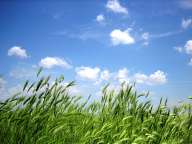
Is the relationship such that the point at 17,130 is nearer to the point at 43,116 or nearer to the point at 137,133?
the point at 43,116

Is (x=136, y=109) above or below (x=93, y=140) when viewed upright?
above

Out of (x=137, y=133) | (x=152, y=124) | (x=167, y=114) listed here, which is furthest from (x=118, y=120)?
(x=167, y=114)

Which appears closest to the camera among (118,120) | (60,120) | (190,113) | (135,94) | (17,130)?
(17,130)

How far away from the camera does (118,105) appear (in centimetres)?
630

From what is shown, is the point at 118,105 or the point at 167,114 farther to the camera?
the point at 167,114

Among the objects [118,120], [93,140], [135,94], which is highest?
[135,94]

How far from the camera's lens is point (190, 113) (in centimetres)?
721

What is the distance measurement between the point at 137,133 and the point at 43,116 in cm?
159

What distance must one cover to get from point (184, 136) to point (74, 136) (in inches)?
90.4

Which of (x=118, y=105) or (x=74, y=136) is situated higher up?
(x=118, y=105)

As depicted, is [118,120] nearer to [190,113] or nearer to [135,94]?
[135,94]

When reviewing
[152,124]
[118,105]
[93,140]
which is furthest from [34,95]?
[152,124]

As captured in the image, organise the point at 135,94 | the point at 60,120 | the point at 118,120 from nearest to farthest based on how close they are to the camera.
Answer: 1. the point at 60,120
2. the point at 118,120
3. the point at 135,94

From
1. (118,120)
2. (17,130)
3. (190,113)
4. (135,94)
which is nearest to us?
(17,130)
